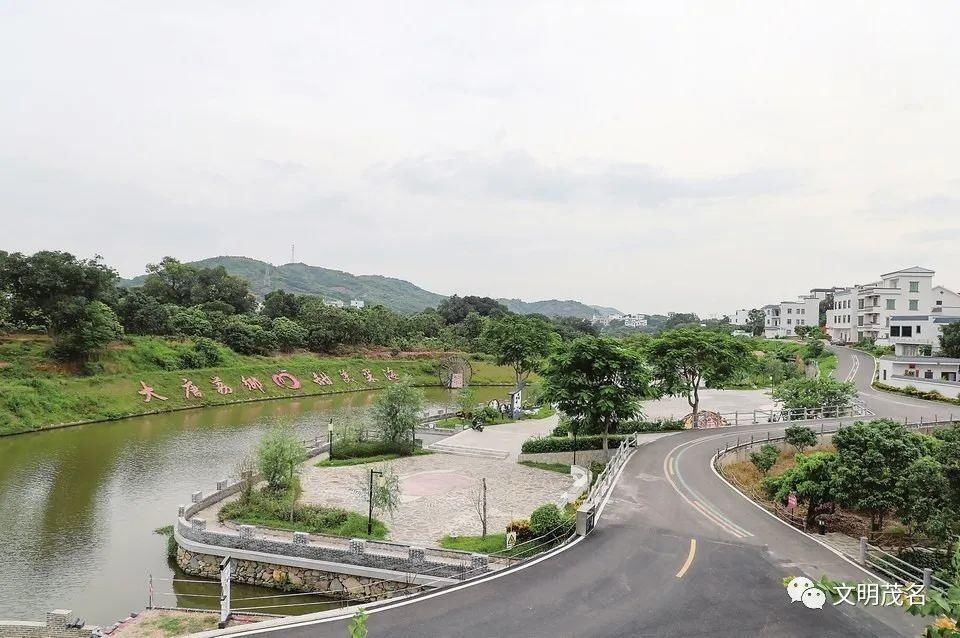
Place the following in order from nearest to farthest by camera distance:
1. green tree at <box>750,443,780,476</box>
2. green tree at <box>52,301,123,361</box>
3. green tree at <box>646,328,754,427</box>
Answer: green tree at <box>750,443,780,476</box> < green tree at <box>646,328,754,427</box> < green tree at <box>52,301,123,361</box>

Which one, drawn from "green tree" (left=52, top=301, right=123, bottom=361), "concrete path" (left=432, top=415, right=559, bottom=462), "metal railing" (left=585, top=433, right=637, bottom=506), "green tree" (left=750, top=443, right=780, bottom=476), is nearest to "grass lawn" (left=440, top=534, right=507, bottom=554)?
"metal railing" (left=585, top=433, right=637, bottom=506)

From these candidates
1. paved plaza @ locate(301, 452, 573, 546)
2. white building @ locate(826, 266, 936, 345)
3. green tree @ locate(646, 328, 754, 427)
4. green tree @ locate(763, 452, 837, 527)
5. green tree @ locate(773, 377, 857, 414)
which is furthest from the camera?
white building @ locate(826, 266, 936, 345)

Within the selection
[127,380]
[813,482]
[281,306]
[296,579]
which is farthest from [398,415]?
[281,306]

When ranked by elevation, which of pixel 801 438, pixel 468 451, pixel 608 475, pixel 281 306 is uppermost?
pixel 281 306

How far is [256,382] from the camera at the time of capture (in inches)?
2232

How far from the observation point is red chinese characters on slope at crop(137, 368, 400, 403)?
158 feet

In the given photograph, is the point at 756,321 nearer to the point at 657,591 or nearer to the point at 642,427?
the point at 642,427

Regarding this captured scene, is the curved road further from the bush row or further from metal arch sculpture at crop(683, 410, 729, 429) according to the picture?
metal arch sculpture at crop(683, 410, 729, 429)

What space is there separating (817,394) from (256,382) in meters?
46.9

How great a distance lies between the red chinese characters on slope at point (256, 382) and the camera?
48.3m

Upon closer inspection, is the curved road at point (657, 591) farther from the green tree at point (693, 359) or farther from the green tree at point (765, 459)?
the green tree at point (693, 359)

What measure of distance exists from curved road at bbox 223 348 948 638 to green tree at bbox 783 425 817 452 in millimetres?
9657

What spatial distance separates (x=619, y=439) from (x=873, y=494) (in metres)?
13.3

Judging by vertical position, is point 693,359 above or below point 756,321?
below
